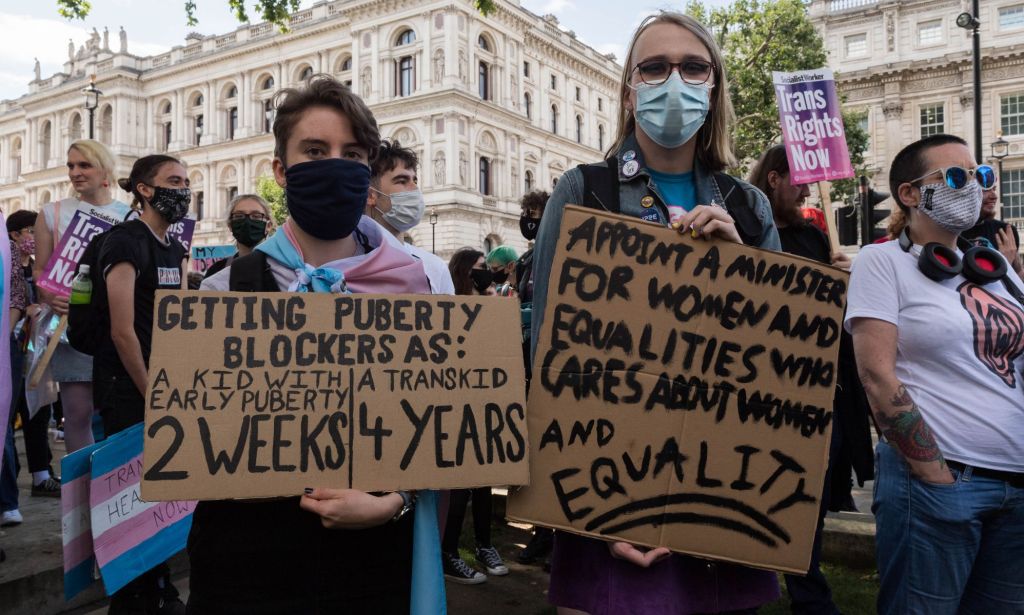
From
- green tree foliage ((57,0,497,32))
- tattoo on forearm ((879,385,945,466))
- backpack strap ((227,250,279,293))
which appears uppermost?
green tree foliage ((57,0,497,32))

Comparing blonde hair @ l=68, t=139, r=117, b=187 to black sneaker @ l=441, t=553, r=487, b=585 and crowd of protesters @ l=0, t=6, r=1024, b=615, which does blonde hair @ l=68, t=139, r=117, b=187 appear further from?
black sneaker @ l=441, t=553, r=487, b=585

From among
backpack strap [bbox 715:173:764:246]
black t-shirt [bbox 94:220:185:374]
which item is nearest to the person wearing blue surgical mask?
black t-shirt [bbox 94:220:185:374]

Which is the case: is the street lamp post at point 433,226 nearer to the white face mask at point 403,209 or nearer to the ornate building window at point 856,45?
the ornate building window at point 856,45

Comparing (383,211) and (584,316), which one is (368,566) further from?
(383,211)

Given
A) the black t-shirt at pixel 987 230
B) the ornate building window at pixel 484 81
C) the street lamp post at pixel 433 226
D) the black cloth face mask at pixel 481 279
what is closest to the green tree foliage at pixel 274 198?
the street lamp post at pixel 433 226

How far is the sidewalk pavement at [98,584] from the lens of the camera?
11.4ft

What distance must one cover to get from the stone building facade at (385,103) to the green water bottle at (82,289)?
3928cm

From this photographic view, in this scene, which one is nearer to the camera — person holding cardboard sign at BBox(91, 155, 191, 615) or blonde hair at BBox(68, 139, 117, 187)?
person holding cardboard sign at BBox(91, 155, 191, 615)

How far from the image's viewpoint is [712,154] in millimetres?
2162

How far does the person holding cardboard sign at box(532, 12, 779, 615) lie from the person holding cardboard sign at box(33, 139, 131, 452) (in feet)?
11.0

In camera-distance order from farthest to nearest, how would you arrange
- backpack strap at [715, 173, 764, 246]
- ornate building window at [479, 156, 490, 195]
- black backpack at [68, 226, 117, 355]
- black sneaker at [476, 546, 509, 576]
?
ornate building window at [479, 156, 490, 195] → black sneaker at [476, 546, 509, 576] → black backpack at [68, 226, 117, 355] → backpack strap at [715, 173, 764, 246]

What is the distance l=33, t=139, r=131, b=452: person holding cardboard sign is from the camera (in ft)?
13.9

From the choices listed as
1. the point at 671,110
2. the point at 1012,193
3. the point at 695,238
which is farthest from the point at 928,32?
the point at 695,238

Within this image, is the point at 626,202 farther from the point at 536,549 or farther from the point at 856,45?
the point at 856,45
